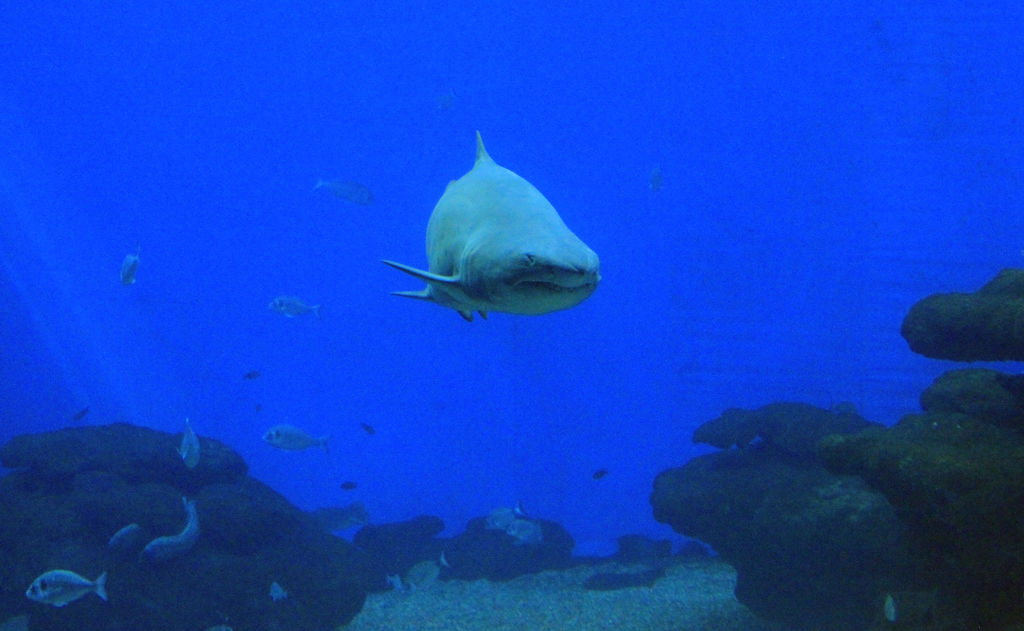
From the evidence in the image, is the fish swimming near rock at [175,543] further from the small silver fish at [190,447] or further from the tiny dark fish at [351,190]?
the tiny dark fish at [351,190]

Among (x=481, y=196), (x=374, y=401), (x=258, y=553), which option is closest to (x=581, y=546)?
(x=374, y=401)

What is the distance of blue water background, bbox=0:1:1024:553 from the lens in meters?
12.4

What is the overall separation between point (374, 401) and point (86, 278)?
8272 millimetres

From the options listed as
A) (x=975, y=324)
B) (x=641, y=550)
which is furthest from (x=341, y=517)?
(x=975, y=324)

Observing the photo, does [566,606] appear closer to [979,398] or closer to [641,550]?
[641,550]

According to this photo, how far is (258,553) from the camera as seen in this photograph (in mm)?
8484

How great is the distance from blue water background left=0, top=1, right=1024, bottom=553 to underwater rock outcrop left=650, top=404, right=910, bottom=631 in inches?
178

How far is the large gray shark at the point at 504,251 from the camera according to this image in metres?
2.32

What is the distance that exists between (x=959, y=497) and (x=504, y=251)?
12.3ft

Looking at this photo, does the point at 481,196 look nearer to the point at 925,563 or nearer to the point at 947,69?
the point at 925,563

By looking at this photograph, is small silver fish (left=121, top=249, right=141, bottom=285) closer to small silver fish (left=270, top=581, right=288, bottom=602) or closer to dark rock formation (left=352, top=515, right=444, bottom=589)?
small silver fish (left=270, top=581, right=288, bottom=602)

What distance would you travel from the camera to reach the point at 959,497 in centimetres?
422

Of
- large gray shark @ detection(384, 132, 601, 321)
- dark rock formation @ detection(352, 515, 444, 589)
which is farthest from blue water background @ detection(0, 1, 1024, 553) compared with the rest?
large gray shark @ detection(384, 132, 601, 321)

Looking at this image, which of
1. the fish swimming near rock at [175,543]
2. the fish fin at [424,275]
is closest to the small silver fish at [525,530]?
the fish swimming near rock at [175,543]
